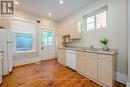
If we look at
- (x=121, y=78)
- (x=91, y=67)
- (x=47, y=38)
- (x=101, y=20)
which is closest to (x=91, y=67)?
(x=91, y=67)

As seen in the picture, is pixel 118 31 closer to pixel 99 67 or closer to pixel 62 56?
→ pixel 99 67

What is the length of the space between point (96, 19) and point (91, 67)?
1.99m

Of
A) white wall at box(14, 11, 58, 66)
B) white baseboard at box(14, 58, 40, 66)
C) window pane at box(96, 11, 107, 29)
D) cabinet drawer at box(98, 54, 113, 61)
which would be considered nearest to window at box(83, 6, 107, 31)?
window pane at box(96, 11, 107, 29)

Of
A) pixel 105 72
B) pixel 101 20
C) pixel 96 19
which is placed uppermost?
pixel 96 19

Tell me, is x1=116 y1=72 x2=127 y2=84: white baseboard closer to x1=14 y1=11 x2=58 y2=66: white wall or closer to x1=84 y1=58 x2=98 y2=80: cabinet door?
x1=84 y1=58 x2=98 y2=80: cabinet door

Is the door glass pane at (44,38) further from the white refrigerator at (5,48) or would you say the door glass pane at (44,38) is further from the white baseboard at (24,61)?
the white refrigerator at (5,48)

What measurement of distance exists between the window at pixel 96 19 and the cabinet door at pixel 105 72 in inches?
57.3

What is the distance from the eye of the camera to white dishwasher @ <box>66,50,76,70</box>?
148 inches

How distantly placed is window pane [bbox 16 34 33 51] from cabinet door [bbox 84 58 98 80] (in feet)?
11.7

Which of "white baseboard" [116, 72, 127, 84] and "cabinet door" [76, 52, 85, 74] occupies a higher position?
"cabinet door" [76, 52, 85, 74]

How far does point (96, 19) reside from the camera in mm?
3691

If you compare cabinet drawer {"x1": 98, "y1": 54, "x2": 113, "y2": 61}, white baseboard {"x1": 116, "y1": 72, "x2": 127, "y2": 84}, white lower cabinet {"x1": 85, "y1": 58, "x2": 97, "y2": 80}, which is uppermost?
→ cabinet drawer {"x1": 98, "y1": 54, "x2": 113, "y2": 61}

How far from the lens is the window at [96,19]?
3322 millimetres

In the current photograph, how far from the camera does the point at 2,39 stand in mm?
3127
